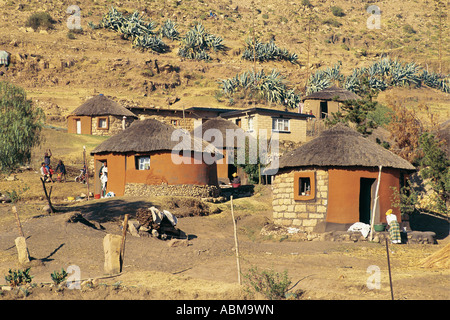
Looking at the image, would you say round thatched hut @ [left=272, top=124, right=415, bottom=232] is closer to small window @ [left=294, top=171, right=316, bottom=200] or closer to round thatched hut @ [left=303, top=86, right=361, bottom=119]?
small window @ [left=294, top=171, right=316, bottom=200]

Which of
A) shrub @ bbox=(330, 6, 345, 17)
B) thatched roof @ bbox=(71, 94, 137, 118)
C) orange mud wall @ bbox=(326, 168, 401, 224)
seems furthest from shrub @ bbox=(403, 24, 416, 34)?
orange mud wall @ bbox=(326, 168, 401, 224)

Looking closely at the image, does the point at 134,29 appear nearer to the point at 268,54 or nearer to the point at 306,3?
the point at 268,54

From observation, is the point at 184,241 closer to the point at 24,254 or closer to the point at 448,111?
the point at 24,254

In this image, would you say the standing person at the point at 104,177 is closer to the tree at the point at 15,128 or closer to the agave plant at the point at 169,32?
the tree at the point at 15,128

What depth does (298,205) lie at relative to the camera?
75.7 feet

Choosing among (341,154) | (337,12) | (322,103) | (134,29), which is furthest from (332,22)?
(341,154)

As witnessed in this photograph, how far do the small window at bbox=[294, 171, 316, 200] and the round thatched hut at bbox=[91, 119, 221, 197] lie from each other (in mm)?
7098

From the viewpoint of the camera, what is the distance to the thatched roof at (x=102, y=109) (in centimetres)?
4503

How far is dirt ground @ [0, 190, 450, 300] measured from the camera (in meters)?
13.3

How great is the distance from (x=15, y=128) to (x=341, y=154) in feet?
39.6

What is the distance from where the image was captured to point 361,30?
91938 millimetres

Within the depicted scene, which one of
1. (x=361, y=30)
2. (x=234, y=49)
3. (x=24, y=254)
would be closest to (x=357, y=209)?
(x=24, y=254)

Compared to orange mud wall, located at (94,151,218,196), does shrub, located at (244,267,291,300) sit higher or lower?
lower

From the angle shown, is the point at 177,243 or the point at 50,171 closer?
the point at 177,243
